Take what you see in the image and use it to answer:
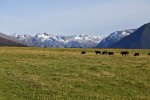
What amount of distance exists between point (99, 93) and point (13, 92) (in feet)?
21.6

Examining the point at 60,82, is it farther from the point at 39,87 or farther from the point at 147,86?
the point at 147,86

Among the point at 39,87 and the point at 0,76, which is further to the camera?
the point at 0,76

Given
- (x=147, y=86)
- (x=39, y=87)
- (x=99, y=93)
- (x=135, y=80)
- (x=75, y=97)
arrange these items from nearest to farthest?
(x=75, y=97)
(x=99, y=93)
(x=39, y=87)
(x=147, y=86)
(x=135, y=80)

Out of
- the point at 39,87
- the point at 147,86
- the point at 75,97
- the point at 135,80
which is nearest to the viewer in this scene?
the point at 75,97

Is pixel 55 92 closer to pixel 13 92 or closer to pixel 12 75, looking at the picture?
pixel 13 92

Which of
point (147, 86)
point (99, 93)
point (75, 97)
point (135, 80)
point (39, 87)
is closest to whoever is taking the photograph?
point (75, 97)

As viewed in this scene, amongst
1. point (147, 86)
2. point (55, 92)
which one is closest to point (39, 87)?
point (55, 92)

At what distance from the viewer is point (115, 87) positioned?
27219mm

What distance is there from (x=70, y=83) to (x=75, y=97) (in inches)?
220

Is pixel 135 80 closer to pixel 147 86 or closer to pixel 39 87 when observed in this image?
pixel 147 86

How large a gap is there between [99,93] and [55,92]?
11.2 feet

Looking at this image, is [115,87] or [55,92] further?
[115,87]

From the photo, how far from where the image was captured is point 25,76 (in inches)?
1230

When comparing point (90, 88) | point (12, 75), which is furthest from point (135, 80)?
point (12, 75)
